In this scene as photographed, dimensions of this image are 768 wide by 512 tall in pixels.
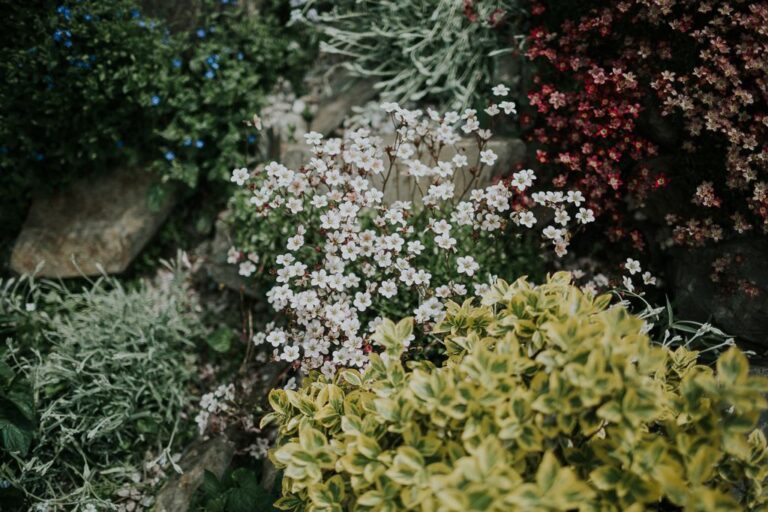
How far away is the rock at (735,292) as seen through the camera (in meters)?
3.09

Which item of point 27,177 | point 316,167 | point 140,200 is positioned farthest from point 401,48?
point 27,177

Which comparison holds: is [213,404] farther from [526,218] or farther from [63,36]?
[63,36]

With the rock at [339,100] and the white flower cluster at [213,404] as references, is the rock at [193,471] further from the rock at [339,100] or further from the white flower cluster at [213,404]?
the rock at [339,100]

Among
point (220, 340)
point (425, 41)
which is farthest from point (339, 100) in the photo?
point (220, 340)

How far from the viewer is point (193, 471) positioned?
325 centimetres

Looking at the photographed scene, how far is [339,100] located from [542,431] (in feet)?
9.81

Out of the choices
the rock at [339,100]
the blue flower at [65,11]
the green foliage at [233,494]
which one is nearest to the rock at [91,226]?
the blue flower at [65,11]

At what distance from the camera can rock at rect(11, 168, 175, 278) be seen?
3994mm

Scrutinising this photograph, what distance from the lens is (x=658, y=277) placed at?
11.7ft

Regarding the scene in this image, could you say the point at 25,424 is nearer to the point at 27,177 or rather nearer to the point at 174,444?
the point at 174,444

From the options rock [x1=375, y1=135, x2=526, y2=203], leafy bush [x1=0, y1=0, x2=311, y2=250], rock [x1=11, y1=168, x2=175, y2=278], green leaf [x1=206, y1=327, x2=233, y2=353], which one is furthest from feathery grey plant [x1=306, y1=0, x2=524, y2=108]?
green leaf [x1=206, y1=327, x2=233, y2=353]

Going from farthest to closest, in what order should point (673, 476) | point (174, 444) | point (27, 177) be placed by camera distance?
point (27, 177) → point (174, 444) → point (673, 476)

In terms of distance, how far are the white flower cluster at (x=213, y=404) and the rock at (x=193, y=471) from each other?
11 cm

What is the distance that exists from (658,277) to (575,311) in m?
1.67
